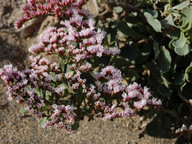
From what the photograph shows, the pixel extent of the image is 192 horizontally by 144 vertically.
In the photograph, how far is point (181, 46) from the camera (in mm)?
2434

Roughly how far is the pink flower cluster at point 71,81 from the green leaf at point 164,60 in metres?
0.55

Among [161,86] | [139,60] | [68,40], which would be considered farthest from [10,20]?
[161,86]

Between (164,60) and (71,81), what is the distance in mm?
1051

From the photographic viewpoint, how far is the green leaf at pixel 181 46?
2.44 metres

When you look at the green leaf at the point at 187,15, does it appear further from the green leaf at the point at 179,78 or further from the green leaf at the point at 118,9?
the green leaf at the point at 118,9

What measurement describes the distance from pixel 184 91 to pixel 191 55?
0.40 m

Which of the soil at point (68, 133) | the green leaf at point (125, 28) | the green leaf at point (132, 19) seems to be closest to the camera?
the soil at point (68, 133)

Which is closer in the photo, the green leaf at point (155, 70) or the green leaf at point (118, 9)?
the green leaf at point (155, 70)

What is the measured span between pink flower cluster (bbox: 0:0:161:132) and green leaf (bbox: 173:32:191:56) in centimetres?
53

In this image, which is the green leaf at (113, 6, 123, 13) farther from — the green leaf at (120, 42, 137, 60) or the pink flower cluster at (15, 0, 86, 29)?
the pink flower cluster at (15, 0, 86, 29)

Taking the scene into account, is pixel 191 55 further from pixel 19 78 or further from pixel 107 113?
pixel 19 78

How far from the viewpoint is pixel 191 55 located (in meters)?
2.91

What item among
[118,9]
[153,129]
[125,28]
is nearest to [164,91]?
[153,129]

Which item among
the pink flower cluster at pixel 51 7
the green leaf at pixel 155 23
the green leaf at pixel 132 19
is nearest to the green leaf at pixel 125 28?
the green leaf at pixel 132 19
